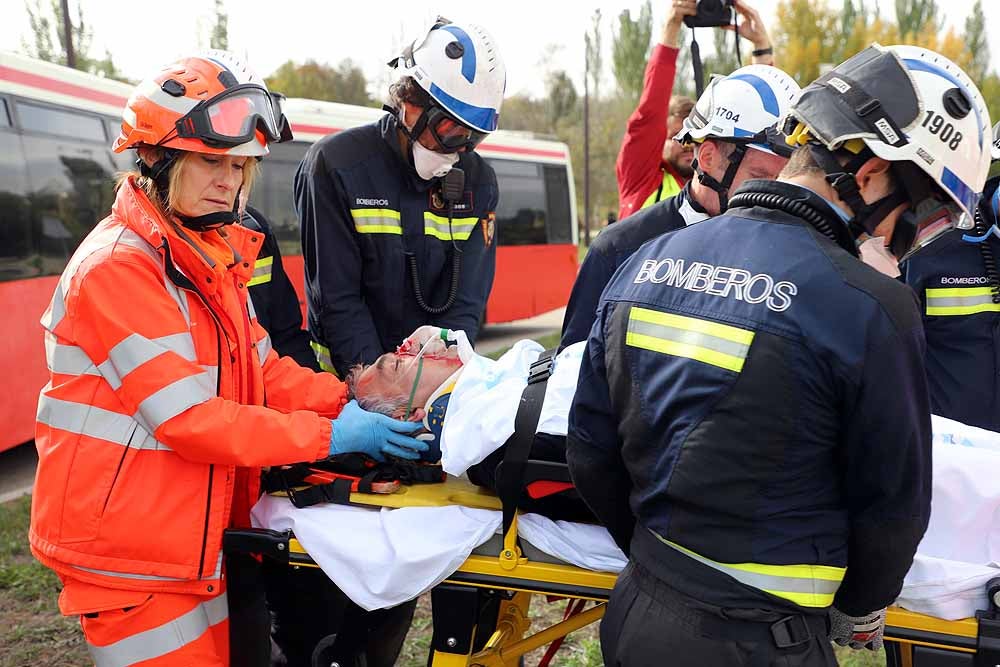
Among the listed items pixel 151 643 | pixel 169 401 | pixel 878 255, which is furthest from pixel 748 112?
pixel 151 643

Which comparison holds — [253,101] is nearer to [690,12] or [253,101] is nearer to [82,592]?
[82,592]

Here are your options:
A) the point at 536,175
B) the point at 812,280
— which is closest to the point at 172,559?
the point at 812,280

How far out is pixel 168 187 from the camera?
84.7 inches

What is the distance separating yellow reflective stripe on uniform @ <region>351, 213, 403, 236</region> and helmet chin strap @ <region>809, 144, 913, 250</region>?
1.88 m

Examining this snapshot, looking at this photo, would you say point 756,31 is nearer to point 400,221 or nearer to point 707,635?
point 400,221

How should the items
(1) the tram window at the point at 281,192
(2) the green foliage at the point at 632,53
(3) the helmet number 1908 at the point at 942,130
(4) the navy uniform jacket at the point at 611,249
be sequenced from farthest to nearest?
(2) the green foliage at the point at 632,53, (1) the tram window at the point at 281,192, (4) the navy uniform jacket at the point at 611,249, (3) the helmet number 1908 at the point at 942,130

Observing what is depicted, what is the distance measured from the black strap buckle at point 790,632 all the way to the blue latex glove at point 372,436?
4.06 ft

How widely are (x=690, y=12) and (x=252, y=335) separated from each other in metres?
2.48

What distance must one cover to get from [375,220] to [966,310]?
2.19m

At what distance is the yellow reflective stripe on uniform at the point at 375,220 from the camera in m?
3.15

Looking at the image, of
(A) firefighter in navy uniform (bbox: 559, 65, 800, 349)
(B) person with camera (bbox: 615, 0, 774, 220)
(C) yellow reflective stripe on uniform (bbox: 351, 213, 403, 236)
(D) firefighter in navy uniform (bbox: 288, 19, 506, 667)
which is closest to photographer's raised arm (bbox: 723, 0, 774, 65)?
(B) person with camera (bbox: 615, 0, 774, 220)

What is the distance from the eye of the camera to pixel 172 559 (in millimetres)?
2066

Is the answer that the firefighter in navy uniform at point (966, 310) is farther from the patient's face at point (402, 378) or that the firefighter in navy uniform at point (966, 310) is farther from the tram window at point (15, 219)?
the tram window at point (15, 219)

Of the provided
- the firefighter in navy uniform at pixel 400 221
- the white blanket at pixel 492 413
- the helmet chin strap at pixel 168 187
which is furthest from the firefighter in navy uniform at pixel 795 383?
the firefighter in navy uniform at pixel 400 221
